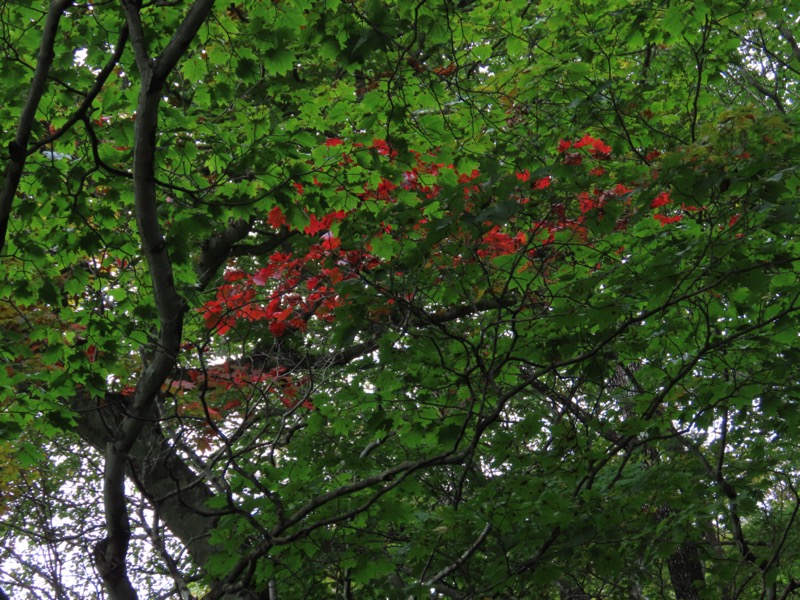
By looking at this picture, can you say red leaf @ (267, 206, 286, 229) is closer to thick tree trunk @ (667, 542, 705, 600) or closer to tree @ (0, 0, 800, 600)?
tree @ (0, 0, 800, 600)

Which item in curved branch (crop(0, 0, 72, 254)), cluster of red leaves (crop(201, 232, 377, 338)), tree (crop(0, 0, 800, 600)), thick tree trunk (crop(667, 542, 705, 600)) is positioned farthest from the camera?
thick tree trunk (crop(667, 542, 705, 600))

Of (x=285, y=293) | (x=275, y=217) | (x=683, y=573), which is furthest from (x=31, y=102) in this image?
(x=683, y=573)

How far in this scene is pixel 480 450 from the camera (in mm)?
4977

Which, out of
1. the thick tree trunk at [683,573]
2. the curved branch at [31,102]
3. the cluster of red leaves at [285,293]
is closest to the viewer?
the curved branch at [31,102]

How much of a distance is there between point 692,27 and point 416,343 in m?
2.60

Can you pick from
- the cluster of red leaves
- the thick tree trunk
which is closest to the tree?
the cluster of red leaves

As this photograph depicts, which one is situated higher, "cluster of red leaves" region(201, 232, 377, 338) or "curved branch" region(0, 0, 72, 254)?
"cluster of red leaves" region(201, 232, 377, 338)

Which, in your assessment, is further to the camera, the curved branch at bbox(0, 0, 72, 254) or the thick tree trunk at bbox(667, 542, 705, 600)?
the thick tree trunk at bbox(667, 542, 705, 600)

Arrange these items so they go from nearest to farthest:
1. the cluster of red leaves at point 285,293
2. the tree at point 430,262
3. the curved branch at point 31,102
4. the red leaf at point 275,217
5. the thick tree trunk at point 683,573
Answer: the curved branch at point 31,102 < the tree at point 430,262 < the red leaf at point 275,217 < the cluster of red leaves at point 285,293 < the thick tree trunk at point 683,573

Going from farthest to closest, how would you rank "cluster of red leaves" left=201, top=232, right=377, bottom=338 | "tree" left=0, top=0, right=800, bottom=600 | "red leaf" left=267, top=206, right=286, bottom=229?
"cluster of red leaves" left=201, top=232, right=377, bottom=338 → "red leaf" left=267, top=206, right=286, bottom=229 → "tree" left=0, top=0, right=800, bottom=600

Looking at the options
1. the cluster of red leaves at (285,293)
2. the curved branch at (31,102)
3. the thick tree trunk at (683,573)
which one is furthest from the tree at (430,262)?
the thick tree trunk at (683,573)

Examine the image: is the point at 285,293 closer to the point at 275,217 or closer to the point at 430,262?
the point at 275,217

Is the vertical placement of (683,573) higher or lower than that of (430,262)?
lower

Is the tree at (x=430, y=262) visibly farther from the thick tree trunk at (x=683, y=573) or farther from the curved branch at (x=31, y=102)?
the thick tree trunk at (x=683, y=573)
